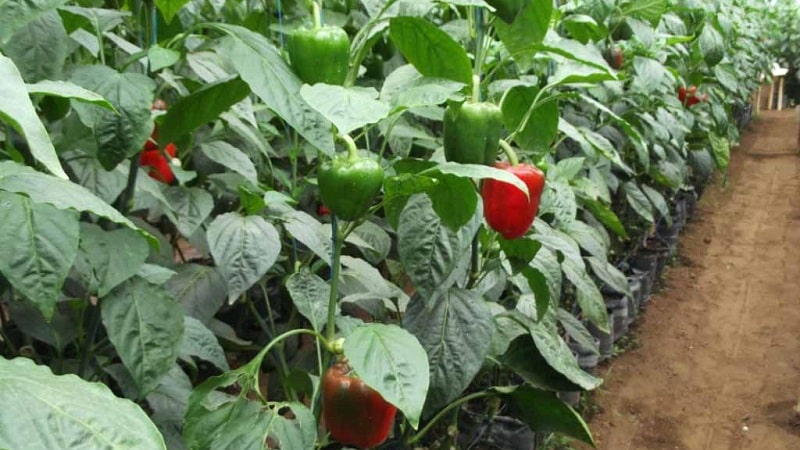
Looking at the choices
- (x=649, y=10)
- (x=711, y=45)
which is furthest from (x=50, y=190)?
(x=711, y=45)

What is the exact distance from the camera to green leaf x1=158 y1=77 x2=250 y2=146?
1.34 m

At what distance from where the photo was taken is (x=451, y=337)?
5.23ft

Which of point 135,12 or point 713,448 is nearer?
point 135,12

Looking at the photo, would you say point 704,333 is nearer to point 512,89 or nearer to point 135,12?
point 512,89

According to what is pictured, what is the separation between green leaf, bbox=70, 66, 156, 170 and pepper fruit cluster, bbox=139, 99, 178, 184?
1.00ft

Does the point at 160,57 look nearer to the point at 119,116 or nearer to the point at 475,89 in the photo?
the point at 119,116

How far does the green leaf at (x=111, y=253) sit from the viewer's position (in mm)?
1258

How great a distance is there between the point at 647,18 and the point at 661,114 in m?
0.75

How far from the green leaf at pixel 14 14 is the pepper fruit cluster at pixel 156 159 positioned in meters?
0.53

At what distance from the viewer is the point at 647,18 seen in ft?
10.0

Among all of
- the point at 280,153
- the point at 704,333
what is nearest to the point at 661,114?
the point at 704,333

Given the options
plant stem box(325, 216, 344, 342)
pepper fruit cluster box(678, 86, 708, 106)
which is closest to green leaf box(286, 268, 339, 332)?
plant stem box(325, 216, 344, 342)

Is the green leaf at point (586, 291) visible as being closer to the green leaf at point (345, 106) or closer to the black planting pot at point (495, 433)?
the black planting pot at point (495, 433)

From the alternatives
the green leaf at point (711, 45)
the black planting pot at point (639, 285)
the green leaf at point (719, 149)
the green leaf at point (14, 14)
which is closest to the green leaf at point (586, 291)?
the green leaf at point (14, 14)
